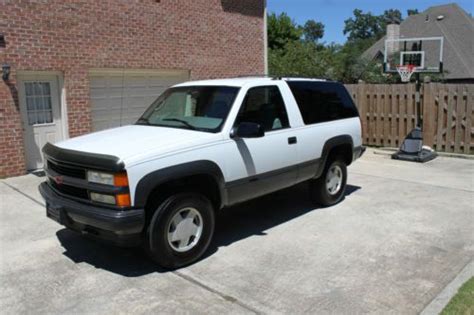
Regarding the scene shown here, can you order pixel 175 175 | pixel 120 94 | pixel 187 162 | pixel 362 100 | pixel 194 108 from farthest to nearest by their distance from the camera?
1. pixel 362 100
2. pixel 120 94
3. pixel 194 108
4. pixel 187 162
5. pixel 175 175

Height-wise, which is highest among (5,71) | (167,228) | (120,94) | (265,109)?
(5,71)

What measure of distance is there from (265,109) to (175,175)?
1818mm

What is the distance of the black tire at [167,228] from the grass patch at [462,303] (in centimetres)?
248

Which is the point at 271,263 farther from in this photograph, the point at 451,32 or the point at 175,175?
the point at 451,32

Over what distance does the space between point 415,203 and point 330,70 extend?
19.9 meters

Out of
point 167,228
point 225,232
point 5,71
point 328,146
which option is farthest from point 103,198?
point 5,71

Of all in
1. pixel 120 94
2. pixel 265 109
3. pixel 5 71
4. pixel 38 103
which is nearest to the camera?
pixel 265 109

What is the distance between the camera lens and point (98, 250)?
5.43m

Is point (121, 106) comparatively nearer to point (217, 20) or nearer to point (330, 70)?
point (217, 20)

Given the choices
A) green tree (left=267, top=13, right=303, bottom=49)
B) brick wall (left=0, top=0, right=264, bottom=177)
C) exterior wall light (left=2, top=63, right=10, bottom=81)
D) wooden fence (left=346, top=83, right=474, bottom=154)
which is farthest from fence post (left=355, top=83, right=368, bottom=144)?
green tree (left=267, top=13, right=303, bottom=49)

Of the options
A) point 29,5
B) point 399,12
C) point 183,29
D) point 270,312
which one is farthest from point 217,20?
point 399,12

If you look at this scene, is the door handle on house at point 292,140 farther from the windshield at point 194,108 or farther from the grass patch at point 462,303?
the grass patch at point 462,303

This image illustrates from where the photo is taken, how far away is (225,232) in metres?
6.04

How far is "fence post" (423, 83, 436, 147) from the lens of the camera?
1208 cm
